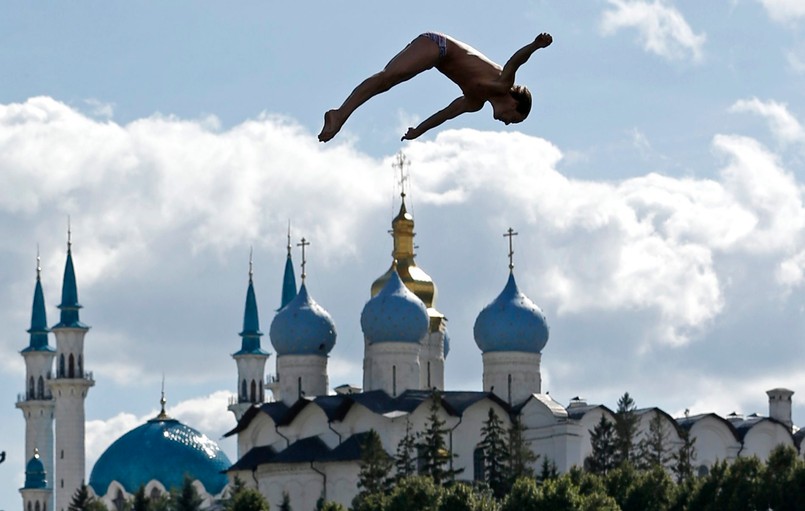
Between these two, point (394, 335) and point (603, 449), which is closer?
point (603, 449)

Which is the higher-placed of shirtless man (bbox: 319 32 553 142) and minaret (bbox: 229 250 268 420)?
minaret (bbox: 229 250 268 420)

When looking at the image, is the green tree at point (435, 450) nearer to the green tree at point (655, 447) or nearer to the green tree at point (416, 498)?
the green tree at point (655, 447)

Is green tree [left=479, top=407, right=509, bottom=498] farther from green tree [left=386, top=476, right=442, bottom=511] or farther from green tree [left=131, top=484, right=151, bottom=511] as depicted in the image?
green tree [left=386, top=476, right=442, bottom=511]

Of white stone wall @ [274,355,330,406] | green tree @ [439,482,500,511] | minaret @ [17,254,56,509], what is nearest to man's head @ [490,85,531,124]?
green tree @ [439,482,500,511]

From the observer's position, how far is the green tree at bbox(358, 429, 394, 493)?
68375 millimetres

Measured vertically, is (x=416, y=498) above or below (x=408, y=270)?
below

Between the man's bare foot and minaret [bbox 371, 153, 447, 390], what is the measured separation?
6426 cm

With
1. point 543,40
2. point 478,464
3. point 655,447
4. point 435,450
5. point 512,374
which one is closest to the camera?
point 543,40

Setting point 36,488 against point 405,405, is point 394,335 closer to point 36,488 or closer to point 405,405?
point 405,405

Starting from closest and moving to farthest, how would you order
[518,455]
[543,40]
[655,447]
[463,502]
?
[543,40] < [463,502] < [518,455] < [655,447]

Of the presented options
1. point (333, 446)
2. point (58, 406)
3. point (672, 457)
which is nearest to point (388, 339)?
point (333, 446)

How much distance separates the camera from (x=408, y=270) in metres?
83.0

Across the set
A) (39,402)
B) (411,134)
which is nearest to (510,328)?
(39,402)

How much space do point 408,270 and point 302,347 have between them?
482 cm
